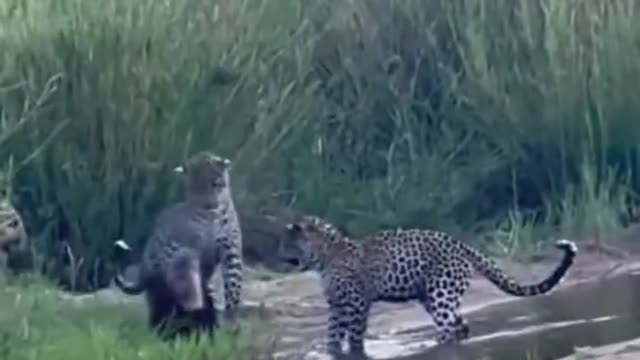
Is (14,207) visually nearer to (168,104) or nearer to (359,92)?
(168,104)

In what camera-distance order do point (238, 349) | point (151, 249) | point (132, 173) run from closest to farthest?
point (238, 349)
point (151, 249)
point (132, 173)

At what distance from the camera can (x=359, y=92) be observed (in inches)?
297

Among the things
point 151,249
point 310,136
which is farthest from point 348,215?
point 151,249

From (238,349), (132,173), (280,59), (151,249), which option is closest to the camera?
(238,349)

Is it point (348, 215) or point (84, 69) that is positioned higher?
point (84, 69)

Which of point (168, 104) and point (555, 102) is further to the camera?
point (555, 102)

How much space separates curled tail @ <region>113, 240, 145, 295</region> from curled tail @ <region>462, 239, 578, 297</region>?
973 mm

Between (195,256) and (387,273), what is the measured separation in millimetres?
564

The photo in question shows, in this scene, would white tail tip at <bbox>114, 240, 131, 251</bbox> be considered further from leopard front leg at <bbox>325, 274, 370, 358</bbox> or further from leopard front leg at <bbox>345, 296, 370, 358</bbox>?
leopard front leg at <bbox>345, 296, 370, 358</bbox>

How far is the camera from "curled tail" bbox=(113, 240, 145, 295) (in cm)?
631

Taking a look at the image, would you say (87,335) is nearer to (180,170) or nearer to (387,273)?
(180,170)

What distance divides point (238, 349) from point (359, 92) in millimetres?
1866

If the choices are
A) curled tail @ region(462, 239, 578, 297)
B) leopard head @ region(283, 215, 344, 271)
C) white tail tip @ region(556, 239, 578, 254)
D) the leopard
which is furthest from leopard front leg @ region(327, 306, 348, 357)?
the leopard

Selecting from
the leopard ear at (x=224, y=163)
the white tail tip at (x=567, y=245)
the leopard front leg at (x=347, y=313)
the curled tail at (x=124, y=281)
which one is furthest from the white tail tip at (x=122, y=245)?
the white tail tip at (x=567, y=245)
